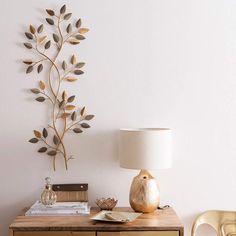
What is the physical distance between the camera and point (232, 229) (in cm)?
276

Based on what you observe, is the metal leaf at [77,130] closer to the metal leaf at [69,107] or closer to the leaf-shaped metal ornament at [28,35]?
the metal leaf at [69,107]

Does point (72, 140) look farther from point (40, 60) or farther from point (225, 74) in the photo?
point (225, 74)

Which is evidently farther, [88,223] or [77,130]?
[77,130]

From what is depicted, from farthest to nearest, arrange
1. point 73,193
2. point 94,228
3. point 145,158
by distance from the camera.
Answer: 1. point 73,193
2. point 145,158
3. point 94,228

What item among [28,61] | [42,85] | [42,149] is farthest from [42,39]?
[42,149]

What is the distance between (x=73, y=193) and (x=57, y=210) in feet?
0.63

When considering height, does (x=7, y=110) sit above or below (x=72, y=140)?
above

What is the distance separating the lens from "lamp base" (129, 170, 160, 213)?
8.33 feet

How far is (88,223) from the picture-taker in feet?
7.84

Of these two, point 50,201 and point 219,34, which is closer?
point 50,201

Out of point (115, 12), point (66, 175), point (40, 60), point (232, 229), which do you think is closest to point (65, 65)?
point (40, 60)

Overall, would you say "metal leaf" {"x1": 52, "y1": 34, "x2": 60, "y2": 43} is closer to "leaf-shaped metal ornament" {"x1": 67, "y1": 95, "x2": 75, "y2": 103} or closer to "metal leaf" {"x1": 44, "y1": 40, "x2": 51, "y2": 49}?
"metal leaf" {"x1": 44, "y1": 40, "x2": 51, "y2": 49}

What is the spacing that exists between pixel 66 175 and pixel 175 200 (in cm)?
68

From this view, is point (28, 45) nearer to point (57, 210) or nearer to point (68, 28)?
point (68, 28)
